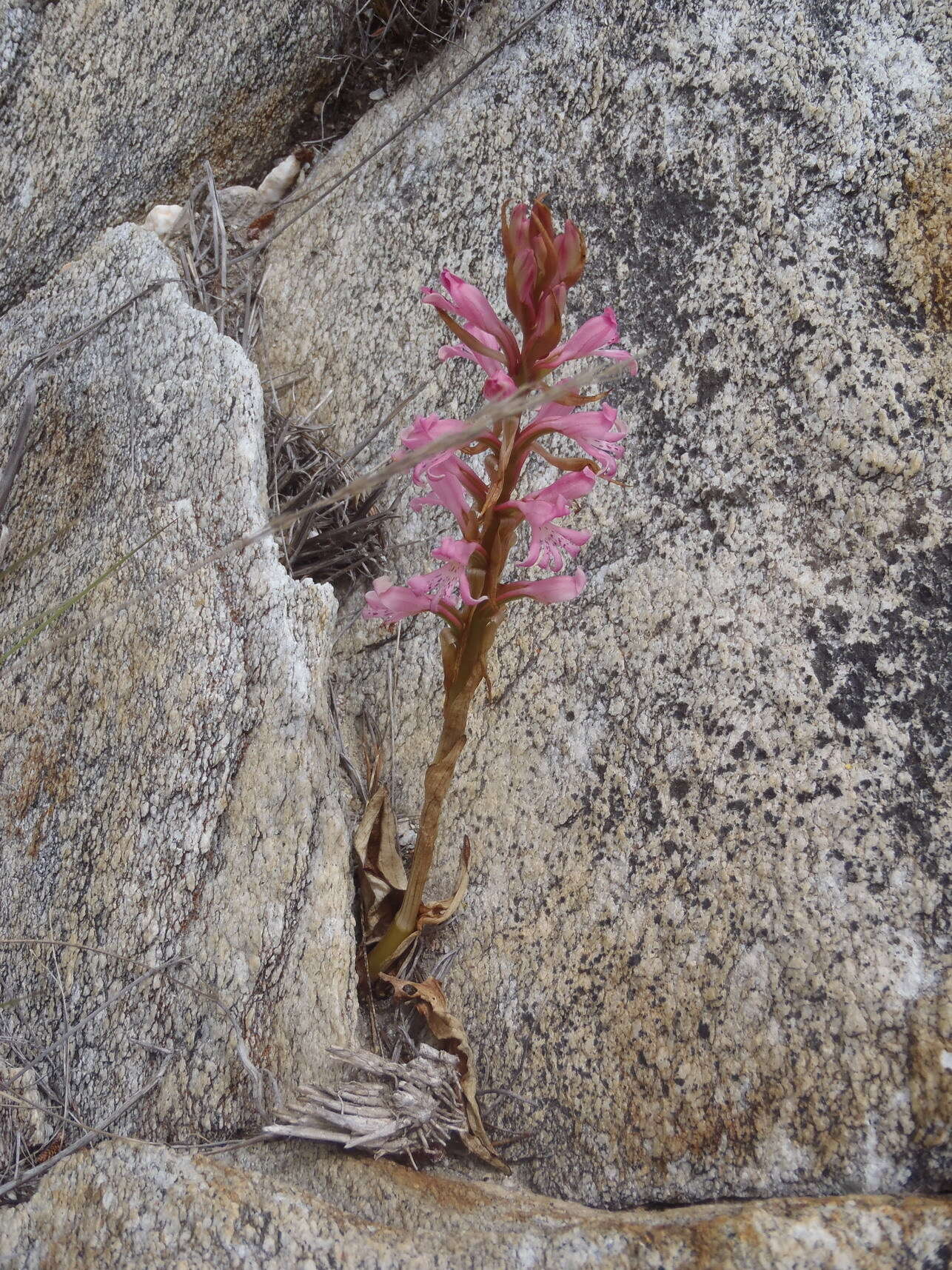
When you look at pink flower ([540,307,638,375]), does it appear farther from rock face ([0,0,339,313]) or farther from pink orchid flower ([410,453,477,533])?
rock face ([0,0,339,313])

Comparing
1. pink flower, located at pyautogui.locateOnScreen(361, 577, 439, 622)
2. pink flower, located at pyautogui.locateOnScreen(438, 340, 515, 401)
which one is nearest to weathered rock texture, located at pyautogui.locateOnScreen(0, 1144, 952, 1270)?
pink flower, located at pyautogui.locateOnScreen(361, 577, 439, 622)

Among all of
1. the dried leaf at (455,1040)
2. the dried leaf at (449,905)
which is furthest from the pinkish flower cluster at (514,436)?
the dried leaf at (455,1040)

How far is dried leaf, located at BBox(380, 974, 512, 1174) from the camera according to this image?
5.51 ft

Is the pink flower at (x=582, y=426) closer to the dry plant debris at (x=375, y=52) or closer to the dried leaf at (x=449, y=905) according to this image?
the dried leaf at (x=449, y=905)

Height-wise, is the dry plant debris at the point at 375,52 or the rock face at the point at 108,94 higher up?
the dry plant debris at the point at 375,52

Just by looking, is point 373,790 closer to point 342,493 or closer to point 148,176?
point 342,493

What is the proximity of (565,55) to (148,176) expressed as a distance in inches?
51.9

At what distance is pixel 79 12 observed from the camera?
108 inches

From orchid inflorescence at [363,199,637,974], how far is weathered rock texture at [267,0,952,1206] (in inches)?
15.2

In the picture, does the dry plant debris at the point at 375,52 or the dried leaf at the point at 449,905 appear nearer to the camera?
the dried leaf at the point at 449,905

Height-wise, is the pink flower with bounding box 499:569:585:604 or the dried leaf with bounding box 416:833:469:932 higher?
the pink flower with bounding box 499:569:585:604

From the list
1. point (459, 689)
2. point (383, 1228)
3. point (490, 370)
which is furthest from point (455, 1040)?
point (490, 370)

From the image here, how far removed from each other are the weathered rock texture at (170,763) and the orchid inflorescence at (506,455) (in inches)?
16.2

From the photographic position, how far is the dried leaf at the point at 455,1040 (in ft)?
5.51
